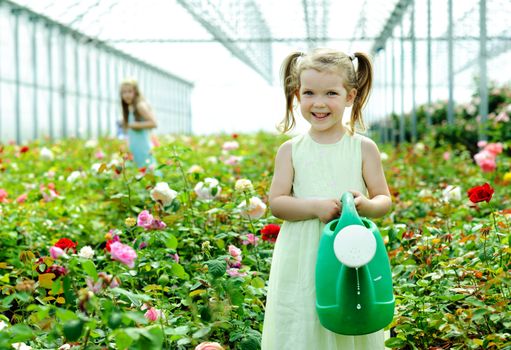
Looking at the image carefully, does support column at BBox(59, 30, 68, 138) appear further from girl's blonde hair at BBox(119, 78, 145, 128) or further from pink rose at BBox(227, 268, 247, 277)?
pink rose at BBox(227, 268, 247, 277)

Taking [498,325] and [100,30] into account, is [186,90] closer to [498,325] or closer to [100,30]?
[100,30]

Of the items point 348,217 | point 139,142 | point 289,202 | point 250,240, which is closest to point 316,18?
point 139,142

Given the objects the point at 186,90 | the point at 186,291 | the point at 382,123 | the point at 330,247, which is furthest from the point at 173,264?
the point at 186,90

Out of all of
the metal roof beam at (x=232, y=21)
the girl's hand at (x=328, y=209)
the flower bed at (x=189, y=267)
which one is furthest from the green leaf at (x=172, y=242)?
the metal roof beam at (x=232, y=21)

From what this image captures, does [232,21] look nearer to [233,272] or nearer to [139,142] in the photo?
[139,142]

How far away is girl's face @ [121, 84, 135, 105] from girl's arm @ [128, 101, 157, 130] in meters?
0.09

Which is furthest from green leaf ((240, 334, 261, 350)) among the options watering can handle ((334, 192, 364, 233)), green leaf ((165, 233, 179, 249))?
watering can handle ((334, 192, 364, 233))

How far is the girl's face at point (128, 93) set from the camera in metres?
6.61

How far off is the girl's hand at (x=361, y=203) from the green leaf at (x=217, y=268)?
1.49ft

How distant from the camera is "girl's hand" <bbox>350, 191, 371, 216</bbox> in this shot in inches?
71.9

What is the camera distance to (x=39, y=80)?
1466 cm

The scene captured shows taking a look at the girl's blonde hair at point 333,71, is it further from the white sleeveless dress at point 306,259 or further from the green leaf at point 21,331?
the green leaf at point 21,331

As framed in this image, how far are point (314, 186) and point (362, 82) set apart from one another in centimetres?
32

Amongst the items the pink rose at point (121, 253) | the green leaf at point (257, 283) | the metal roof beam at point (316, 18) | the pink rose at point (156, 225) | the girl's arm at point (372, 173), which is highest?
the metal roof beam at point (316, 18)
